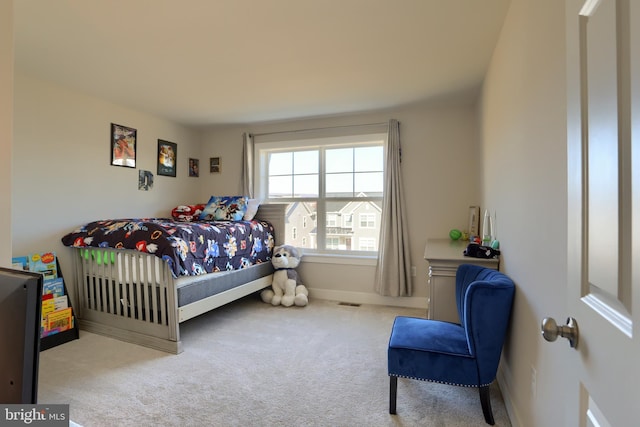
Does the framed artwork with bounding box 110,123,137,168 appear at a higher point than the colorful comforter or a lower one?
higher

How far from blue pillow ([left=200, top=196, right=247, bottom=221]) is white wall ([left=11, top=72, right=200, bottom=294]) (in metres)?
0.69

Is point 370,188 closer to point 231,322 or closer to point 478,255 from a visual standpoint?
point 478,255

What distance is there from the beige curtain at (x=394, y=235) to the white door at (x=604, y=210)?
9.19 feet

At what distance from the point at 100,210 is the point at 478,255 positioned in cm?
356

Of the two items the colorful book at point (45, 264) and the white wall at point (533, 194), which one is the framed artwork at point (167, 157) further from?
the white wall at point (533, 194)

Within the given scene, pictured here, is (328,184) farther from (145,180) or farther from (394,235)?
(145,180)

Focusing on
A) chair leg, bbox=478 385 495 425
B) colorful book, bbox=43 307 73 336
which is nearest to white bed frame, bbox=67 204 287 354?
colorful book, bbox=43 307 73 336

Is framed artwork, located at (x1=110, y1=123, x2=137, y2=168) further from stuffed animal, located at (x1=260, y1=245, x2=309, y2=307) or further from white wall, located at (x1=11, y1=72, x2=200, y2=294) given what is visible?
stuffed animal, located at (x1=260, y1=245, x2=309, y2=307)

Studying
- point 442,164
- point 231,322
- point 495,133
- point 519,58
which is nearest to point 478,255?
point 495,133

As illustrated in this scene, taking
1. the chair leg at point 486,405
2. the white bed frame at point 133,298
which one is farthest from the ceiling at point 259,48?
the chair leg at point 486,405

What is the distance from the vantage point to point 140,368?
7.15 ft

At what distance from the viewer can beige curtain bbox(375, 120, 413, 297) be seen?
11.4ft

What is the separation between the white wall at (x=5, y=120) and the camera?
100 centimetres

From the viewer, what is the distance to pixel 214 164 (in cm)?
444
